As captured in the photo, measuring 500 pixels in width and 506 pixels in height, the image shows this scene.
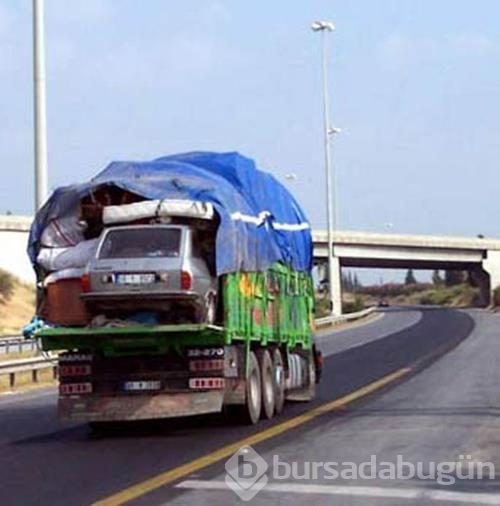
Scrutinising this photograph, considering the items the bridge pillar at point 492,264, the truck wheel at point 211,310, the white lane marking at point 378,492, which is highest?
the bridge pillar at point 492,264

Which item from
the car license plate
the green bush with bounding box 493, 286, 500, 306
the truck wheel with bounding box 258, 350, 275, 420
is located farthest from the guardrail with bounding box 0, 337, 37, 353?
the green bush with bounding box 493, 286, 500, 306

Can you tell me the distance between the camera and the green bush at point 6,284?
264 feet

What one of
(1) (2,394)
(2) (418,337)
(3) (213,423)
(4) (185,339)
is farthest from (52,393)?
(2) (418,337)

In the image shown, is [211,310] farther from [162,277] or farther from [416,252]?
[416,252]

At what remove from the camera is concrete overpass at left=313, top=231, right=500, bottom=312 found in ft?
357

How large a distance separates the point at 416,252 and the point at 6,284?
137ft

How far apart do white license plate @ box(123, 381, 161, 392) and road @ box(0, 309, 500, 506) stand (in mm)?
666

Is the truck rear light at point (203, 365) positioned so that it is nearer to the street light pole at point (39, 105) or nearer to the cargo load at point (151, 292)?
the cargo load at point (151, 292)

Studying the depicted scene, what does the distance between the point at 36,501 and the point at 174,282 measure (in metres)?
5.71

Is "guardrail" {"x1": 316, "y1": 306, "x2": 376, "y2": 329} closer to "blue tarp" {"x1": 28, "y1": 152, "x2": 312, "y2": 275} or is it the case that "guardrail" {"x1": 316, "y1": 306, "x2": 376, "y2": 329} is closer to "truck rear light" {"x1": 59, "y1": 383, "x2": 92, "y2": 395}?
"blue tarp" {"x1": 28, "y1": 152, "x2": 312, "y2": 275}

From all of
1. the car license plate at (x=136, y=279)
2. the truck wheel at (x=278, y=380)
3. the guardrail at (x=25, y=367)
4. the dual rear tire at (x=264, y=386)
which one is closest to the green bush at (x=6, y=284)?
the guardrail at (x=25, y=367)

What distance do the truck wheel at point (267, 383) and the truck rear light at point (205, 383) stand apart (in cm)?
236

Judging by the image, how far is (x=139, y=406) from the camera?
729 inches

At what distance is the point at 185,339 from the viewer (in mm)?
18391
